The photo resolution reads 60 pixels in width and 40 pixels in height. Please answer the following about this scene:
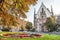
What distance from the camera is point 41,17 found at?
376 cm

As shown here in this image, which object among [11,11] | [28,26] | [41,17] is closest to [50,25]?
[41,17]

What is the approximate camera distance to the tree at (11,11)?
9.35 feet

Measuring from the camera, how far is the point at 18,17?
321 centimetres

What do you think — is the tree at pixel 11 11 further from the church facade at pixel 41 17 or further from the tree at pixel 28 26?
the church facade at pixel 41 17

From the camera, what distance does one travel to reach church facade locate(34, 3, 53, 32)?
3.72 metres

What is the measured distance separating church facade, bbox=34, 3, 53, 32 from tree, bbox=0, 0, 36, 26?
0.66 meters

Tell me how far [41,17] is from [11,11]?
2.63ft

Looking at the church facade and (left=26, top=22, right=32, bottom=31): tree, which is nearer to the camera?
(left=26, top=22, right=32, bottom=31): tree

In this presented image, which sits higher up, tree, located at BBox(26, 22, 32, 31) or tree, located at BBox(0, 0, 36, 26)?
tree, located at BBox(0, 0, 36, 26)

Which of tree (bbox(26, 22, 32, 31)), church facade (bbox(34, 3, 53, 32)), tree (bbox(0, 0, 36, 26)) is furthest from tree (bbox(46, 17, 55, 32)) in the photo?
tree (bbox(0, 0, 36, 26))

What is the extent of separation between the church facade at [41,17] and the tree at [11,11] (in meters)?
0.66

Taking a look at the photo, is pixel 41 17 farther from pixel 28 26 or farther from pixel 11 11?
pixel 11 11

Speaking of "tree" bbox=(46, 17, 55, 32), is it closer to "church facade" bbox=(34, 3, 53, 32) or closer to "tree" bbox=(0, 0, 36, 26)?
"church facade" bbox=(34, 3, 53, 32)

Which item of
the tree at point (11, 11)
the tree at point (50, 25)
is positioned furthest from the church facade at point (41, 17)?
the tree at point (11, 11)
